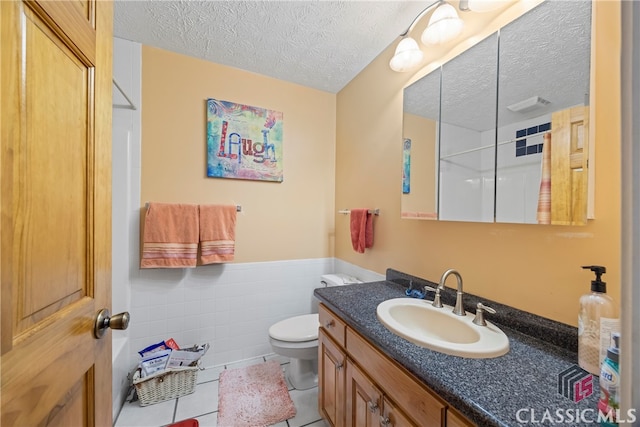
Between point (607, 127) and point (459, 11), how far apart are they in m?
0.88

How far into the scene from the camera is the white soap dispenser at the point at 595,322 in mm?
687

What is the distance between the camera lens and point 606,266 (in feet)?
2.52

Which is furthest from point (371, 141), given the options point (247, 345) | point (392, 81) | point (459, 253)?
point (247, 345)

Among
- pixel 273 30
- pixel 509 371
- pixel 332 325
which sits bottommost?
pixel 332 325

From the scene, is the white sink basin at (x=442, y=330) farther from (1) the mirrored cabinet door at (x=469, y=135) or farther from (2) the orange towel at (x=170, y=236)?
(2) the orange towel at (x=170, y=236)

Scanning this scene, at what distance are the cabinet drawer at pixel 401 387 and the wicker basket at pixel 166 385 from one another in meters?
1.27

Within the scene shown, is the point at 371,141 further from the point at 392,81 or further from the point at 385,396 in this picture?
the point at 385,396

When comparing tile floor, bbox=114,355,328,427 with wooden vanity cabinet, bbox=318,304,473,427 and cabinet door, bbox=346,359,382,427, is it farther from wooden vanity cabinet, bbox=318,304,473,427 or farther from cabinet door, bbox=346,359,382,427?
cabinet door, bbox=346,359,382,427

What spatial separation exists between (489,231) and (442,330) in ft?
1.56

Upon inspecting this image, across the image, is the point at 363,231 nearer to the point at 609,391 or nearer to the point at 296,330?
the point at 296,330

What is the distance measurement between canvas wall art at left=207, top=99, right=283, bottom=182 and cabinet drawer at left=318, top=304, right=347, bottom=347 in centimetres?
121

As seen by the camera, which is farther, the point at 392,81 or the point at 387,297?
the point at 392,81

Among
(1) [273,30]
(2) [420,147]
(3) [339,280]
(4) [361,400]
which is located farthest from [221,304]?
(1) [273,30]

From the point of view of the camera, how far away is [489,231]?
111 cm
